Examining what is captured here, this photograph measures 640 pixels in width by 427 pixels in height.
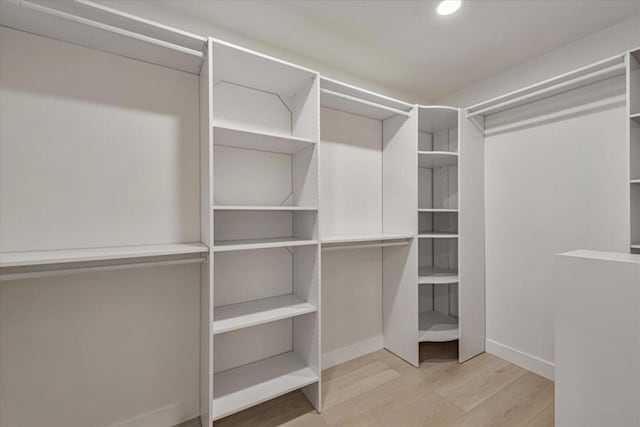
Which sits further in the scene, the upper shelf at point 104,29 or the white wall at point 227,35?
the white wall at point 227,35

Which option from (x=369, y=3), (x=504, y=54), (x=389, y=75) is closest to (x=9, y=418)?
(x=369, y=3)

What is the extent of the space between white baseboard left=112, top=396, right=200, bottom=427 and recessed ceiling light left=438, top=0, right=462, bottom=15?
291cm

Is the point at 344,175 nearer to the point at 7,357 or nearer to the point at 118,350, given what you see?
the point at 118,350

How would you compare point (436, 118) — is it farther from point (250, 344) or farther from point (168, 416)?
point (168, 416)

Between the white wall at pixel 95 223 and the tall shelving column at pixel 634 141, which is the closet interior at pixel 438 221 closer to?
the tall shelving column at pixel 634 141

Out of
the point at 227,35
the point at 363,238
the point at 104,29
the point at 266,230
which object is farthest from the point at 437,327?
the point at 104,29

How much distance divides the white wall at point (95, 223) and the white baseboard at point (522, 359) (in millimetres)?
2494

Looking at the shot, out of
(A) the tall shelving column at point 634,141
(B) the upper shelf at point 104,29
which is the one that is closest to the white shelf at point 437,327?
(A) the tall shelving column at point 634,141

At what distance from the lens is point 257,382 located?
1.73 meters

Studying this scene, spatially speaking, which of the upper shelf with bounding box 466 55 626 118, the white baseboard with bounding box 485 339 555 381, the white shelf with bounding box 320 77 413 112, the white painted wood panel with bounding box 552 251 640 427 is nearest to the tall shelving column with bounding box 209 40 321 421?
the white shelf with bounding box 320 77 413 112

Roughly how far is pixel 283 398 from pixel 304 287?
0.79m

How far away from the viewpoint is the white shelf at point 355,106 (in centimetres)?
208

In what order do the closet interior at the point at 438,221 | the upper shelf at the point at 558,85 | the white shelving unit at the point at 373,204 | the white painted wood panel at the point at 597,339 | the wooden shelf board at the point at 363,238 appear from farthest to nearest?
the closet interior at the point at 438,221, the white shelving unit at the point at 373,204, the wooden shelf board at the point at 363,238, the upper shelf at the point at 558,85, the white painted wood panel at the point at 597,339

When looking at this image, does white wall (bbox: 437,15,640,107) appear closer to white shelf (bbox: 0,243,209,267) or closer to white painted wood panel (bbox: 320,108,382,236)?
white painted wood panel (bbox: 320,108,382,236)
